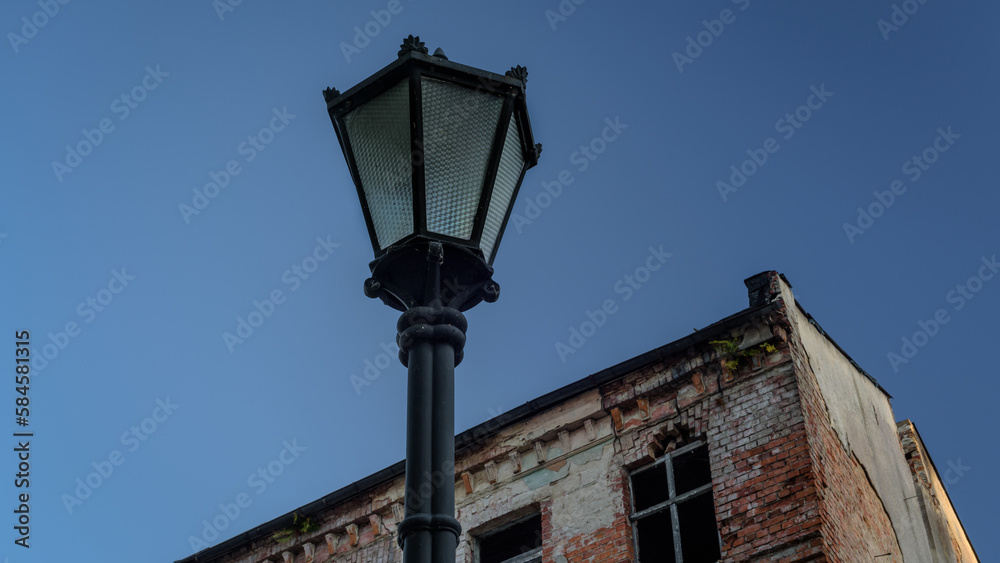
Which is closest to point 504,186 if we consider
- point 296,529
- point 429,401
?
point 429,401

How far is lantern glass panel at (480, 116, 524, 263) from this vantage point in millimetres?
4484

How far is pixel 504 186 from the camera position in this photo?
15.2 ft

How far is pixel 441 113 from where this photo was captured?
4.41m

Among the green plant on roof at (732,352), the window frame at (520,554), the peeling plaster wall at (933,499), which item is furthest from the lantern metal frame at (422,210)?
the peeling plaster wall at (933,499)

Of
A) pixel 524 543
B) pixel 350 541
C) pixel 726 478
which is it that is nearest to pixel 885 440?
pixel 726 478

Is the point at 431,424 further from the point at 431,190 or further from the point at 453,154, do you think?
the point at 453,154

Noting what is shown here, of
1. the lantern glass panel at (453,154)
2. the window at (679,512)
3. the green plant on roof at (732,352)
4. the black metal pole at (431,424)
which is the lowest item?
the black metal pole at (431,424)

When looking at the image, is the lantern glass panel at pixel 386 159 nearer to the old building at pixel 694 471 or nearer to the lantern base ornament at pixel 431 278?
the lantern base ornament at pixel 431 278

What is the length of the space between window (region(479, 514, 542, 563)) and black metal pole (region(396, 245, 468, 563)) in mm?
9887

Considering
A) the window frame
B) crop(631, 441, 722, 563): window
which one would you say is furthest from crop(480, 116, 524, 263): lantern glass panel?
the window frame

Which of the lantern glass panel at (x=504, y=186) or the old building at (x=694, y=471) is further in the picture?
the old building at (x=694, y=471)

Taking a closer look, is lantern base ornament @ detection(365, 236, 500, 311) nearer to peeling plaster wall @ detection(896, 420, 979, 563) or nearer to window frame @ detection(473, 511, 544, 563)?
window frame @ detection(473, 511, 544, 563)

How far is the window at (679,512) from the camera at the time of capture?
1248 cm

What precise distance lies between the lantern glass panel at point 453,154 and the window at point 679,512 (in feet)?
28.6
